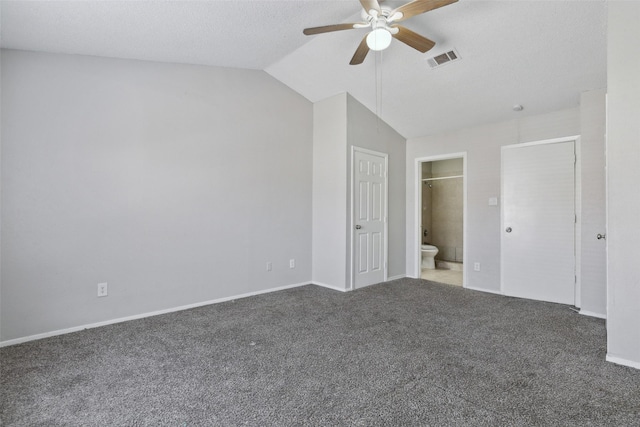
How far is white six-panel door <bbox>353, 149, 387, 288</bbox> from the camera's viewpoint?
4406 mm

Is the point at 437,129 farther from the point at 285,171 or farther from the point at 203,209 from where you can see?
the point at 203,209

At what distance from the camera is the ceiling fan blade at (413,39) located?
242 centimetres

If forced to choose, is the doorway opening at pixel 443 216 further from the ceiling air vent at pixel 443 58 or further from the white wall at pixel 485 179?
the ceiling air vent at pixel 443 58

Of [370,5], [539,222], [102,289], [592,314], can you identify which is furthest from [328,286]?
[370,5]

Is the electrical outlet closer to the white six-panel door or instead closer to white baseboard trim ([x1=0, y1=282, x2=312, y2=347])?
white baseboard trim ([x1=0, y1=282, x2=312, y2=347])

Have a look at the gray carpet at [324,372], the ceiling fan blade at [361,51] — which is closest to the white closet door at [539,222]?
the gray carpet at [324,372]

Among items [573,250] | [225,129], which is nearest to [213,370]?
[225,129]

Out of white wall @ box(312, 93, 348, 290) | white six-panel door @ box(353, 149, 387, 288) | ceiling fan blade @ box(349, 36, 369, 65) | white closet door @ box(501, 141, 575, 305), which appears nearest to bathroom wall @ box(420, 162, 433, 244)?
white six-panel door @ box(353, 149, 387, 288)

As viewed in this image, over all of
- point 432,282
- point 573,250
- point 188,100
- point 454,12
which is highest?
point 454,12

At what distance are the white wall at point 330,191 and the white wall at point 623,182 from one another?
2.63m

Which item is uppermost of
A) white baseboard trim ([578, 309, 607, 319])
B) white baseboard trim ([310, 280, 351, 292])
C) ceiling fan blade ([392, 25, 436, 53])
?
ceiling fan blade ([392, 25, 436, 53])

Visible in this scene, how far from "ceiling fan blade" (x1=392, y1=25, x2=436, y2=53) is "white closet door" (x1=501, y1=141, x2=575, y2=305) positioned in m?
2.34

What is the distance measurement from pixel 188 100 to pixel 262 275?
2272 millimetres

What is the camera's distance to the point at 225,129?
380 cm
